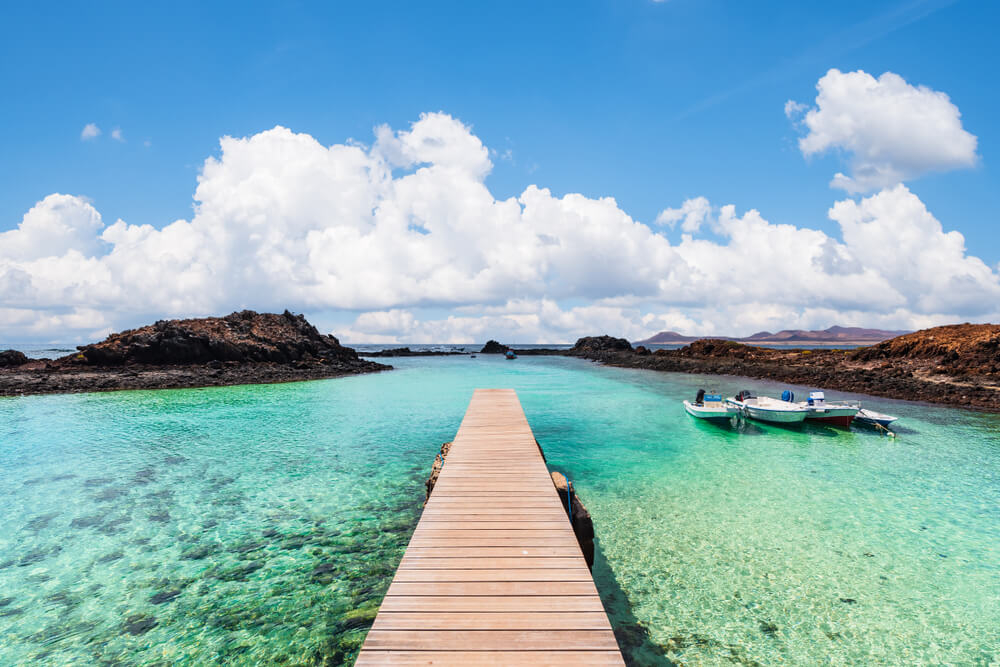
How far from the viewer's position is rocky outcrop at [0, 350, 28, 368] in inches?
1484

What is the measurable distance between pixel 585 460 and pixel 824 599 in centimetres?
910

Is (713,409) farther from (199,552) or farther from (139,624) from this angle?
(139,624)

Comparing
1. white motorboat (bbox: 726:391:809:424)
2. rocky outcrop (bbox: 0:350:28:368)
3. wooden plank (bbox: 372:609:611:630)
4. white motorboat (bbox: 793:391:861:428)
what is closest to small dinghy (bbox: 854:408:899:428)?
white motorboat (bbox: 793:391:861:428)

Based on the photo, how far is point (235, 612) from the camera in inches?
275

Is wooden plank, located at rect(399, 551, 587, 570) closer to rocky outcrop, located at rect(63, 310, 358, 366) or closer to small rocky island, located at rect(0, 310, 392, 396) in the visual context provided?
small rocky island, located at rect(0, 310, 392, 396)

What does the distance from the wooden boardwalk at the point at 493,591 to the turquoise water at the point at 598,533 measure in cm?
216

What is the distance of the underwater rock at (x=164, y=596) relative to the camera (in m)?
7.28

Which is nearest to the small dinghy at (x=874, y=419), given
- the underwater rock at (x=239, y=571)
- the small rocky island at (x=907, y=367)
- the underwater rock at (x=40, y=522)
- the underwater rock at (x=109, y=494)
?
the small rocky island at (x=907, y=367)

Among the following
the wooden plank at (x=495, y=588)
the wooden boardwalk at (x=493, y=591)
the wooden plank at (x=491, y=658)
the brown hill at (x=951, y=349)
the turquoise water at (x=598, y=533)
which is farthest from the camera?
the brown hill at (x=951, y=349)

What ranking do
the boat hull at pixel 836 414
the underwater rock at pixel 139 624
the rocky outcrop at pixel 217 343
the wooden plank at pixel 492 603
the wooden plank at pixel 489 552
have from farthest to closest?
the rocky outcrop at pixel 217 343, the boat hull at pixel 836 414, the underwater rock at pixel 139 624, the wooden plank at pixel 489 552, the wooden plank at pixel 492 603

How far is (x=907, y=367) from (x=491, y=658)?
155 feet

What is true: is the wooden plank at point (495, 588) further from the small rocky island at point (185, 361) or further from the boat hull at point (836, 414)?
the small rocky island at point (185, 361)

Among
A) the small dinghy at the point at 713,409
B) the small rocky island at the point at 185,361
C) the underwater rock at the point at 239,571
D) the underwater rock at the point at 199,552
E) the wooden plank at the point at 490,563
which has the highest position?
the small rocky island at the point at 185,361

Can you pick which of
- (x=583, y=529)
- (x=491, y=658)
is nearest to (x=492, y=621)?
(x=491, y=658)
